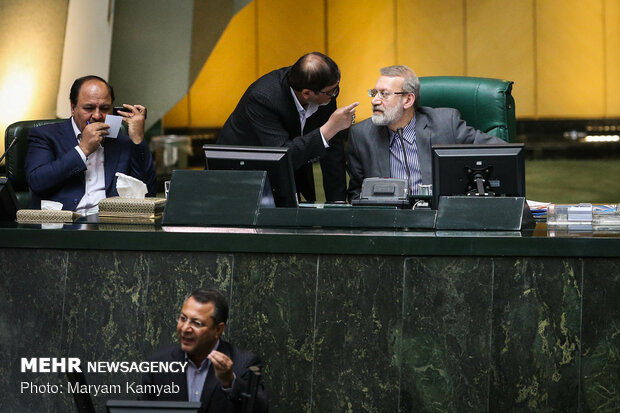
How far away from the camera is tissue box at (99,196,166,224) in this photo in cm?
313

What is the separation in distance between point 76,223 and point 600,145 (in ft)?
15.6

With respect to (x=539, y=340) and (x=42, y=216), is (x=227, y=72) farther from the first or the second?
(x=539, y=340)

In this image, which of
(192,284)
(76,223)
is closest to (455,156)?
(192,284)

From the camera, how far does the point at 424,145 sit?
3.93 m

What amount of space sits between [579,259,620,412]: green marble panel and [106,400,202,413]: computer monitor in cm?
116

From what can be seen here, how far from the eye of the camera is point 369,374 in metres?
2.67

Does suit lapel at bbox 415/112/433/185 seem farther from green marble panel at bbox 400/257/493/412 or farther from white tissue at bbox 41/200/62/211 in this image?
white tissue at bbox 41/200/62/211

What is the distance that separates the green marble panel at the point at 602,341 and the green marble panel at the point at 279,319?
772mm

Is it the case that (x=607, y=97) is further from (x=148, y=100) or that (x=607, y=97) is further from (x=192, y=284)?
(x=192, y=284)

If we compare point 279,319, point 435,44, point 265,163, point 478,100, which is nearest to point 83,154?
point 265,163

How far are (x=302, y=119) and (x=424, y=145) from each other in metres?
0.56

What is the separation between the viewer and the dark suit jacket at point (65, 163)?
3633 millimetres

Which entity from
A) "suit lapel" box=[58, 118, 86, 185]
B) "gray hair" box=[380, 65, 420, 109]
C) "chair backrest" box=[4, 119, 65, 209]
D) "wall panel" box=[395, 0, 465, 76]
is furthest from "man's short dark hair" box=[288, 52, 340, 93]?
→ "wall panel" box=[395, 0, 465, 76]

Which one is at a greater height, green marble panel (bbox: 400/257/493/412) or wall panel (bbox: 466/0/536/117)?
wall panel (bbox: 466/0/536/117)
